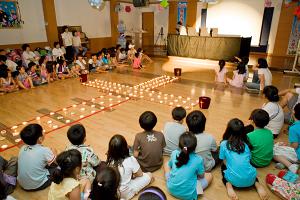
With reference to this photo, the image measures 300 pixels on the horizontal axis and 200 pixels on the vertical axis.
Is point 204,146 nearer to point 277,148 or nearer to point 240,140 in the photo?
point 240,140

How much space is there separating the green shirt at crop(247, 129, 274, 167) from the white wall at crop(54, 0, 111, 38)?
9.38 metres

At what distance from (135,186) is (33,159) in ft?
3.28

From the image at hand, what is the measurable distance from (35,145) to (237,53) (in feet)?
25.9

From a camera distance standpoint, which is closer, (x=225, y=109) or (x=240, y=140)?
(x=240, y=140)

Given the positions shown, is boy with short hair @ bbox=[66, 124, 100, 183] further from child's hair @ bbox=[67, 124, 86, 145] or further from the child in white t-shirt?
the child in white t-shirt

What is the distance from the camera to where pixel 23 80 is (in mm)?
5711

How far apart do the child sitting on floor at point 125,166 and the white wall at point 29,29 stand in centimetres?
800

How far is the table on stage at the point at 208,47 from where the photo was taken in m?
8.32

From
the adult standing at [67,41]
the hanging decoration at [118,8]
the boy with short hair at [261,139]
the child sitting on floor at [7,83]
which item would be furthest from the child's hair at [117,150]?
the hanging decoration at [118,8]

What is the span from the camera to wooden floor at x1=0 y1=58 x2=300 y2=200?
286cm

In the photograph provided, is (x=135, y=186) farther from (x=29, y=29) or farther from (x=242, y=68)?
(x=29, y=29)

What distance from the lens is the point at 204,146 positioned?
7.62 feet

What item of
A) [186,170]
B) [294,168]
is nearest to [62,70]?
[186,170]

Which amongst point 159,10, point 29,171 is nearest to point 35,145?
point 29,171
